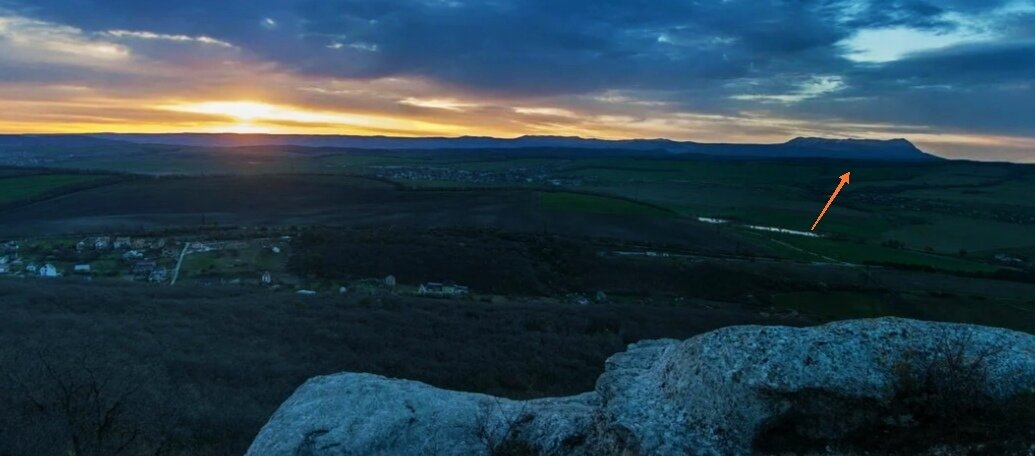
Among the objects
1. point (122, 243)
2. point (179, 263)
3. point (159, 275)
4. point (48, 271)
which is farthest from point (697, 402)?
point (122, 243)

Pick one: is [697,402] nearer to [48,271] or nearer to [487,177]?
[48,271]

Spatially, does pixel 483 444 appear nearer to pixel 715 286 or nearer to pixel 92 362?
pixel 92 362

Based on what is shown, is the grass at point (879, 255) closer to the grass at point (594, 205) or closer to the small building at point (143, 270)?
the grass at point (594, 205)

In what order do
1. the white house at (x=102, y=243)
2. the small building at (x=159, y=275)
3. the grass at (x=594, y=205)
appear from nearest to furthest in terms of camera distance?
the small building at (x=159, y=275)
the white house at (x=102, y=243)
the grass at (x=594, y=205)

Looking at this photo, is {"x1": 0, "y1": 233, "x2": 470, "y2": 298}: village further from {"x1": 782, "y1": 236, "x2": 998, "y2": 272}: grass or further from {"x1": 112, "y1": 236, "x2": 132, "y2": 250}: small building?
{"x1": 782, "y1": 236, "x2": 998, "y2": 272}: grass

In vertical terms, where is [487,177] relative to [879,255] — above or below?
above

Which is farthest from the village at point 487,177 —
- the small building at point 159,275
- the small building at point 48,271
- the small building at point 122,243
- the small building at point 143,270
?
the small building at point 48,271

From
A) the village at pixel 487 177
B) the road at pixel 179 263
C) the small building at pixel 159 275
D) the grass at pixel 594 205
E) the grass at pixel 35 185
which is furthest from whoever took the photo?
the village at pixel 487 177
